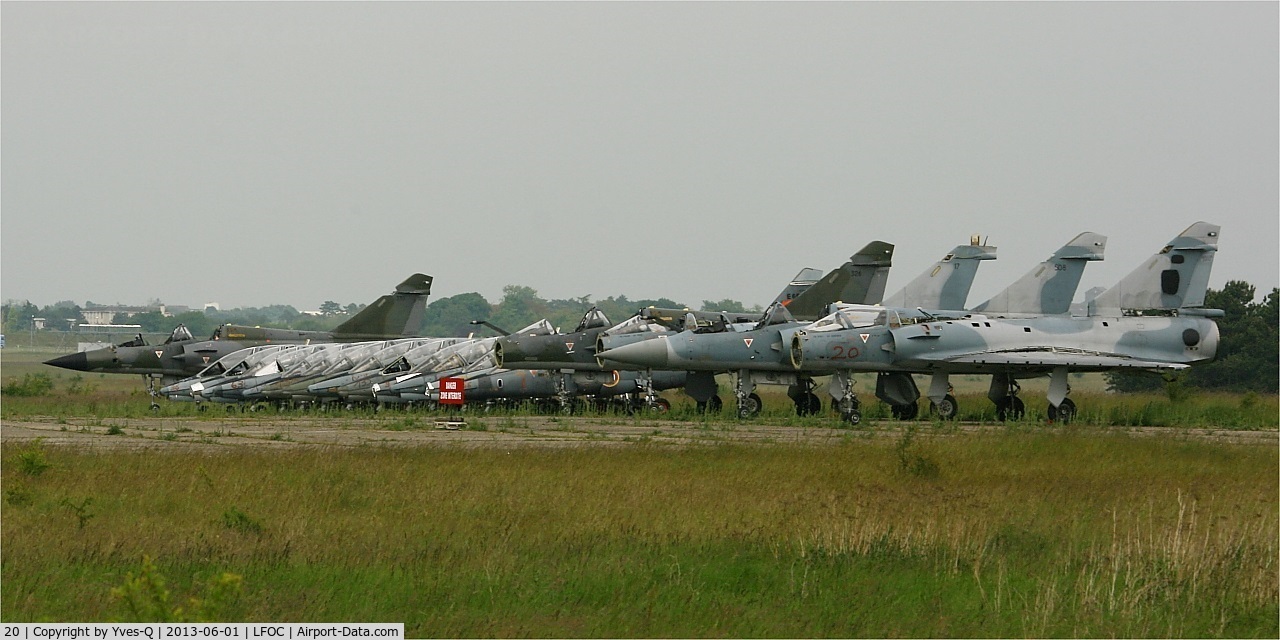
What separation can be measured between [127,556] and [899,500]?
19.9ft

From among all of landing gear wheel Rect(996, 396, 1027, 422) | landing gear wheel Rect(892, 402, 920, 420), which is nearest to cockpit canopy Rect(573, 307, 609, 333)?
landing gear wheel Rect(892, 402, 920, 420)

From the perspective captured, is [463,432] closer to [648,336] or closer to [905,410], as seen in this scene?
[648,336]

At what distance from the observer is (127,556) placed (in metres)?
9.29

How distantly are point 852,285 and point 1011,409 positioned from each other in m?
5.68

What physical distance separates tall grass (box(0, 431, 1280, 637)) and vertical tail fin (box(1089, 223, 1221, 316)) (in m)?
12.9

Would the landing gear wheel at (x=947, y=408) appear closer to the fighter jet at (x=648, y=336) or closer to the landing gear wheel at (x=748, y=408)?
the landing gear wheel at (x=748, y=408)

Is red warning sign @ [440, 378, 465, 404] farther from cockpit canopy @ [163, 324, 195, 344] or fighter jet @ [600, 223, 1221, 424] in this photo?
cockpit canopy @ [163, 324, 195, 344]

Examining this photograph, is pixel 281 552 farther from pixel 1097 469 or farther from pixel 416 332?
pixel 416 332

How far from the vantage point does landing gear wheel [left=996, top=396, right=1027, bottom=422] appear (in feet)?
87.2

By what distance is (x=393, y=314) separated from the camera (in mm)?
43469

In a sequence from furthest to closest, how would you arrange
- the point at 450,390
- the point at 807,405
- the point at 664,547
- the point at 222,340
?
the point at 222,340, the point at 807,405, the point at 450,390, the point at 664,547

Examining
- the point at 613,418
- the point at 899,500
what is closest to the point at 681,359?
the point at 613,418

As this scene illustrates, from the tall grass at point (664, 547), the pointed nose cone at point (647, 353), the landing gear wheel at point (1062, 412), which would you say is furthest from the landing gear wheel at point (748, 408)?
the tall grass at point (664, 547)

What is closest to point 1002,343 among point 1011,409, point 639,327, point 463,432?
point 1011,409
